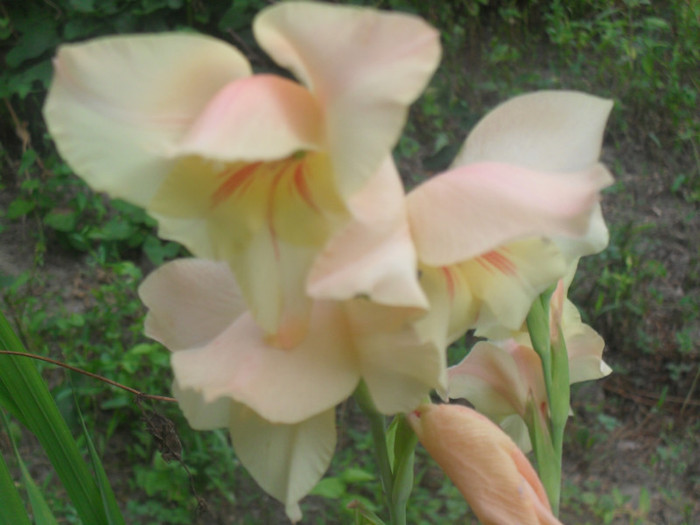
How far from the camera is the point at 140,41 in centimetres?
33

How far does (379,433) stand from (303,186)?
17cm

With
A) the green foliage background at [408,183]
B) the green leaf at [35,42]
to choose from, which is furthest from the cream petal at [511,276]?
the green leaf at [35,42]

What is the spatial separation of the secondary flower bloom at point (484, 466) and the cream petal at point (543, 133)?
16cm

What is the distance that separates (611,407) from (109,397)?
1.24 meters

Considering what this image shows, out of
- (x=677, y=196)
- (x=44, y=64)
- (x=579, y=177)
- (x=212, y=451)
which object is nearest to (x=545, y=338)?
(x=579, y=177)

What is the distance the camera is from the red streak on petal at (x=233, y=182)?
371 millimetres

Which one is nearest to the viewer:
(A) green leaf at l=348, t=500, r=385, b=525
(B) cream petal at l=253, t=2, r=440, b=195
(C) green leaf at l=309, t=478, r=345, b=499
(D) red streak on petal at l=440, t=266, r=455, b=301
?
(B) cream petal at l=253, t=2, r=440, b=195

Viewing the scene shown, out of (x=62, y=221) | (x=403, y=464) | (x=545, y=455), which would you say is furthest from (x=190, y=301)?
(x=62, y=221)

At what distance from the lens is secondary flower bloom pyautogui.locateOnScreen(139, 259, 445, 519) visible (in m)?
0.38

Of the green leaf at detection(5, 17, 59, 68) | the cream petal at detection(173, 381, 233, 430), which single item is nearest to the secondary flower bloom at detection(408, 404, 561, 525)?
the cream petal at detection(173, 381, 233, 430)

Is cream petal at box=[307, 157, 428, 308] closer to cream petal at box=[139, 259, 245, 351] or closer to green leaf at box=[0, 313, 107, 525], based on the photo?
cream petal at box=[139, 259, 245, 351]

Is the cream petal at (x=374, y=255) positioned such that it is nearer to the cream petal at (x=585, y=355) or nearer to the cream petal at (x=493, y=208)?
the cream petal at (x=493, y=208)

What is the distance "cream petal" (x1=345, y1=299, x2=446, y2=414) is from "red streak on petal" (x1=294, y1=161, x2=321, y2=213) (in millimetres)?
58

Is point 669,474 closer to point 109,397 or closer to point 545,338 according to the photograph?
point 109,397
